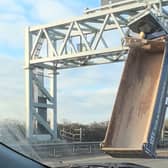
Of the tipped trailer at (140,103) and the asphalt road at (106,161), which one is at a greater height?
the tipped trailer at (140,103)

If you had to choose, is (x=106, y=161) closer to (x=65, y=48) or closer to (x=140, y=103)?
(x=140, y=103)

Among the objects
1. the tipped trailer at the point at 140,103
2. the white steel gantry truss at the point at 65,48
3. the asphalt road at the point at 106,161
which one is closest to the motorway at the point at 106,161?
the asphalt road at the point at 106,161

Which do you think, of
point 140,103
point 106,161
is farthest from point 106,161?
point 140,103

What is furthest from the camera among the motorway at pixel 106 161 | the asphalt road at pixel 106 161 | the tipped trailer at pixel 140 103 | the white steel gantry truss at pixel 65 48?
the white steel gantry truss at pixel 65 48

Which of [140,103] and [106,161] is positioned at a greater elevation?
[140,103]

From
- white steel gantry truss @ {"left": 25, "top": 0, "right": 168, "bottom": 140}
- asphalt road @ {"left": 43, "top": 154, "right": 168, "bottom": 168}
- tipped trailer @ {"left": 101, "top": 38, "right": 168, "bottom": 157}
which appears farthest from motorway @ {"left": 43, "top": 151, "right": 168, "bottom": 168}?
white steel gantry truss @ {"left": 25, "top": 0, "right": 168, "bottom": 140}

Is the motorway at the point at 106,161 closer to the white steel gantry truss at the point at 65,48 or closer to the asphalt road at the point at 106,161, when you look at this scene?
the asphalt road at the point at 106,161

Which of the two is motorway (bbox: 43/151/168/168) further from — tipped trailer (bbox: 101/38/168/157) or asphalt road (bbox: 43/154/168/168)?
tipped trailer (bbox: 101/38/168/157)

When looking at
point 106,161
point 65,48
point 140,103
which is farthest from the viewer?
point 65,48

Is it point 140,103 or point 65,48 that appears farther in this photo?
point 65,48

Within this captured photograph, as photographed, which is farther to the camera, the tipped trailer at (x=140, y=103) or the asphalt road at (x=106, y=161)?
the tipped trailer at (x=140, y=103)

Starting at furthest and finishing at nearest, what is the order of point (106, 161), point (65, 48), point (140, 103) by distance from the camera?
point (65, 48), point (106, 161), point (140, 103)

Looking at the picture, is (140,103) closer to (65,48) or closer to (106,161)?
(106,161)

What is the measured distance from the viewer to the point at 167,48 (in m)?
8.13
